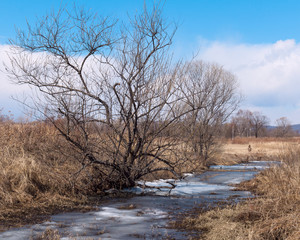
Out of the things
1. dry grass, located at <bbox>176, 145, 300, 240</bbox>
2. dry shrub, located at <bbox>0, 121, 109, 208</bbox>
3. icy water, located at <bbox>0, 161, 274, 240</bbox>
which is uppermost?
dry shrub, located at <bbox>0, 121, 109, 208</bbox>

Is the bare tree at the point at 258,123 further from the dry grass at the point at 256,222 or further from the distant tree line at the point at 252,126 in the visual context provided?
the dry grass at the point at 256,222

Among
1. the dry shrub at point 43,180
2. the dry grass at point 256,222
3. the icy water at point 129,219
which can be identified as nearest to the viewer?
the dry grass at point 256,222

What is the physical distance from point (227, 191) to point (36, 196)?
5.66m

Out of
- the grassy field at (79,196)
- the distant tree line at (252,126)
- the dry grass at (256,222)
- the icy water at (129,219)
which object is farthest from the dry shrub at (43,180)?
the distant tree line at (252,126)

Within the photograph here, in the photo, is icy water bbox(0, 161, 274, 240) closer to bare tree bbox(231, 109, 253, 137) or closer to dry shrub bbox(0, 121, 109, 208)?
dry shrub bbox(0, 121, 109, 208)

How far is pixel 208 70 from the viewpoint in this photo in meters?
20.7

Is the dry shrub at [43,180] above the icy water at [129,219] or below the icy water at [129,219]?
above

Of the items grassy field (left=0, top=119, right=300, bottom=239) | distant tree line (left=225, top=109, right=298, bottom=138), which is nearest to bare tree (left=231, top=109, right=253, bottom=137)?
distant tree line (left=225, top=109, right=298, bottom=138)

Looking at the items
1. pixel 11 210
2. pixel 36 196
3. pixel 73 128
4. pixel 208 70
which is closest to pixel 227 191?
pixel 73 128

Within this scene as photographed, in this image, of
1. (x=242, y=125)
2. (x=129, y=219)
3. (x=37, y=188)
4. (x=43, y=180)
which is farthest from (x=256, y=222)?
(x=242, y=125)

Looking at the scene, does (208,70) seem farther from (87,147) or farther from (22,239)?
(22,239)

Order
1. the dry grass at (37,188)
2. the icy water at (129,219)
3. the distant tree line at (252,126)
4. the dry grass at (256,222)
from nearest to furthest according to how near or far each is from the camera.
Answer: the dry grass at (256,222)
the icy water at (129,219)
the dry grass at (37,188)
the distant tree line at (252,126)

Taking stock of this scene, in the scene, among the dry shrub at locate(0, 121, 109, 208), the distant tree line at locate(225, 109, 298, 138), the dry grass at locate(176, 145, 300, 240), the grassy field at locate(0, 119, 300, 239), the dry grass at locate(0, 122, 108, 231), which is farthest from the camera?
the distant tree line at locate(225, 109, 298, 138)

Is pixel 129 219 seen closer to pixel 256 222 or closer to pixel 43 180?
pixel 256 222
